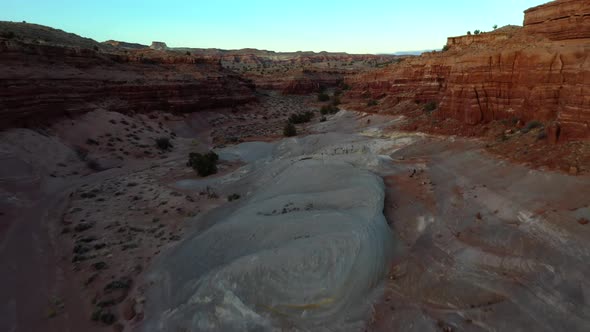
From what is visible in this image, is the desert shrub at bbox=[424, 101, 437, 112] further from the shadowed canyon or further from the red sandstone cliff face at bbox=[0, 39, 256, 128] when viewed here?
the red sandstone cliff face at bbox=[0, 39, 256, 128]

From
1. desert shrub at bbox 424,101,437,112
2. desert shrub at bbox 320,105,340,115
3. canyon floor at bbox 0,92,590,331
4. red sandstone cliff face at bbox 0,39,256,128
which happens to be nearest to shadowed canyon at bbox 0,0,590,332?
canyon floor at bbox 0,92,590,331

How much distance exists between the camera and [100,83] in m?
30.8

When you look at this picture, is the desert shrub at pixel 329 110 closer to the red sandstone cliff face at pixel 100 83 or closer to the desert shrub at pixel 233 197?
the red sandstone cliff face at pixel 100 83

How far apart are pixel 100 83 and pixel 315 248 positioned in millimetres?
29406

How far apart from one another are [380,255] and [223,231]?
174 inches

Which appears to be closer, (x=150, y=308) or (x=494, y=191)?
(x=150, y=308)

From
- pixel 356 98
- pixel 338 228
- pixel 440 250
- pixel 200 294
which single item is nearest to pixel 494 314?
pixel 440 250

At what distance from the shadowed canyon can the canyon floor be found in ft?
0.16

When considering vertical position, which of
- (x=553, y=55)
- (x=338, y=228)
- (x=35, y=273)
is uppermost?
(x=553, y=55)

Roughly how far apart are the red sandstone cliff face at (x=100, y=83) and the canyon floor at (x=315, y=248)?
6.54 m

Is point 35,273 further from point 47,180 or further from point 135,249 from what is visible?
point 47,180

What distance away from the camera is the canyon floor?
7215mm

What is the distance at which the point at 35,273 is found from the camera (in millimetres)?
10336

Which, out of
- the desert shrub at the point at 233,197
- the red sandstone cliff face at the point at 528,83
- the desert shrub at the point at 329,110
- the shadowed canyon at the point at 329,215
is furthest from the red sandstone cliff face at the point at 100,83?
the red sandstone cliff face at the point at 528,83
